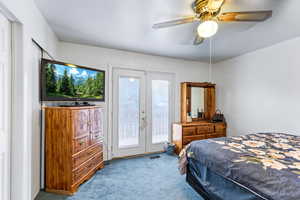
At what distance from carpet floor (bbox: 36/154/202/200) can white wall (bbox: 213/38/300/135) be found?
2.05 meters

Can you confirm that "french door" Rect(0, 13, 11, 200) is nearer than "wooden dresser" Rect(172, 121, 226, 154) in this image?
Yes

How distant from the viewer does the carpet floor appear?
6.59 ft

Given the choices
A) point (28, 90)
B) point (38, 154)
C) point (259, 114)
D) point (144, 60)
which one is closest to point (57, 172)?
point (38, 154)

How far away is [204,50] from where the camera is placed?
3316 millimetres

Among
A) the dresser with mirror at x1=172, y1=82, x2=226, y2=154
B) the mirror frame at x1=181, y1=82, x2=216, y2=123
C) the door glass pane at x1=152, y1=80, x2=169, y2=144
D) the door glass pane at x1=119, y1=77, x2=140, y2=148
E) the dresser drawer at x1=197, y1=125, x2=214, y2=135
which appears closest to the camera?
the door glass pane at x1=119, y1=77, x2=140, y2=148

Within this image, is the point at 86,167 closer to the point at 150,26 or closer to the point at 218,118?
the point at 150,26

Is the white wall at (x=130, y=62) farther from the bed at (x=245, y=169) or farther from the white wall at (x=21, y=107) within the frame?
the bed at (x=245, y=169)

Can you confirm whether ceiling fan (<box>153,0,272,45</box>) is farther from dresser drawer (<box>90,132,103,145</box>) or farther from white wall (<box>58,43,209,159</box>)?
dresser drawer (<box>90,132,103,145</box>)

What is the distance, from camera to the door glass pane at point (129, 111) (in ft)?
11.2

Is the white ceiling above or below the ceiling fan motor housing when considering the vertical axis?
above

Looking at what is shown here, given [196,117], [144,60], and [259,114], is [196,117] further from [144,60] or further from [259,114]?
[144,60]

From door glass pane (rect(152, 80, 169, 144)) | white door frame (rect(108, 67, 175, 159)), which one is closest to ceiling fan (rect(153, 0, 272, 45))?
white door frame (rect(108, 67, 175, 159))

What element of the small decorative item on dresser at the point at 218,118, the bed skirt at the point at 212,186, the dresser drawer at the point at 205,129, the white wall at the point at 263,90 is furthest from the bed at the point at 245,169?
the small decorative item on dresser at the point at 218,118

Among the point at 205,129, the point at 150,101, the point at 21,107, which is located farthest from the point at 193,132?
the point at 21,107
